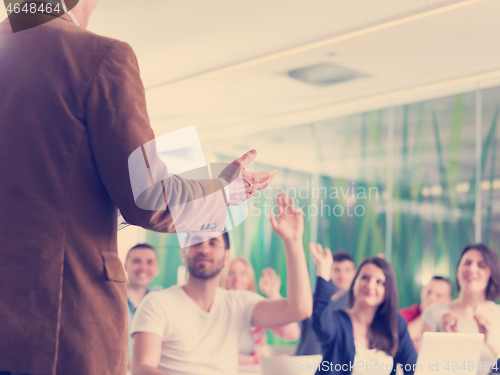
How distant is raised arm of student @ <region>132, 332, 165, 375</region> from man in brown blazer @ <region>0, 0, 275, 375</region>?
148 cm

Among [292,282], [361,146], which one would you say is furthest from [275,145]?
[292,282]

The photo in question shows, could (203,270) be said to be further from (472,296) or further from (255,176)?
(472,296)

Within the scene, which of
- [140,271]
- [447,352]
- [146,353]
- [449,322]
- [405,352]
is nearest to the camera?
[447,352]

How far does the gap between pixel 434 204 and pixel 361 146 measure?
114cm

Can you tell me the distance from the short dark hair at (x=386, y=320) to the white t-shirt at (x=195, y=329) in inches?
27.3

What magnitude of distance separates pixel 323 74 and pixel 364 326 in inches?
124

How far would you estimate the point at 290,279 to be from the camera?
1.94 meters

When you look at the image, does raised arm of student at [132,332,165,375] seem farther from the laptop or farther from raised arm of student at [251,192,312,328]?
the laptop

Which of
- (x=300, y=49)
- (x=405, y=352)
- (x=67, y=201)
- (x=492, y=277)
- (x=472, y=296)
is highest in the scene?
(x=300, y=49)

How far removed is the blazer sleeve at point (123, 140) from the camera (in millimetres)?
757

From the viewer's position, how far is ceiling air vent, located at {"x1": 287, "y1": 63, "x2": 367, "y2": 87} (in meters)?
5.10

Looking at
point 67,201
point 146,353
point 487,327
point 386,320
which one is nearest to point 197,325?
point 146,353

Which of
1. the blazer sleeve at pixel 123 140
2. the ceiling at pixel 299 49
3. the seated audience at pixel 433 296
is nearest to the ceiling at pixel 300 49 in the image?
the ceiling at pixel 299 49

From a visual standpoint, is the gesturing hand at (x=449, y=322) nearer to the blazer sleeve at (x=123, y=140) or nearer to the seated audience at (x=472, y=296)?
the seated audience at (x=472, y=296)
